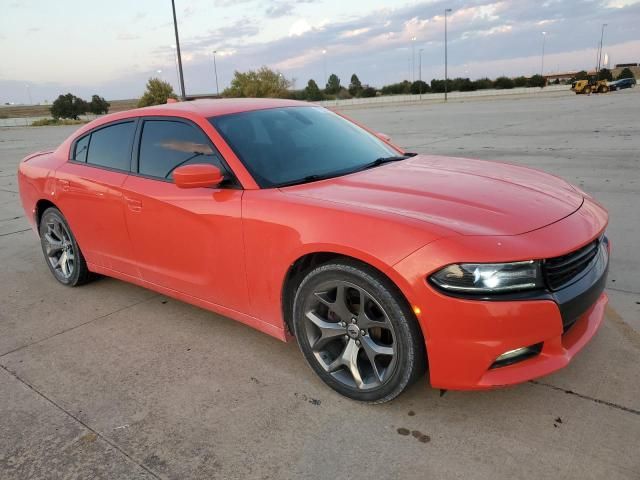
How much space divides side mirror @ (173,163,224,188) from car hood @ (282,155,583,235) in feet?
1.46

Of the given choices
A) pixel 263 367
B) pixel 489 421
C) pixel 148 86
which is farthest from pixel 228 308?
pixel 148 86

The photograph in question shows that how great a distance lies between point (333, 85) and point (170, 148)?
295ft

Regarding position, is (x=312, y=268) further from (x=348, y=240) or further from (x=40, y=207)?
(x=40, y=207)

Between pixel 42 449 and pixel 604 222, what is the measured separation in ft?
10.1

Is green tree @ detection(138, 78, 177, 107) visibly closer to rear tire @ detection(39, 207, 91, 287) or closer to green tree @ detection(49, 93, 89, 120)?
green tree @ detection(49, 93, 89, 120)

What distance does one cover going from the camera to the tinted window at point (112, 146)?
12.9 feet

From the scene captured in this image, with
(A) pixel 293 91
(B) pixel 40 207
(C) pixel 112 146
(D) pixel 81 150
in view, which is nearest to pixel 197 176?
(C) pixel 112 146

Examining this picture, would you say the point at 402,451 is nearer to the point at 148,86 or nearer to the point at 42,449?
the point at 42,449

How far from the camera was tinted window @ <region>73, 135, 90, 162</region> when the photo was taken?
14.4 feet

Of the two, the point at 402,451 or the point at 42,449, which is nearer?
the point at 402,451

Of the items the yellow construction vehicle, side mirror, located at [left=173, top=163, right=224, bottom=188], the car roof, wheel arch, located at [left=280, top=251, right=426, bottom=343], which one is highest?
the yellow construction vehicle

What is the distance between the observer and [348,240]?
8.23 ft

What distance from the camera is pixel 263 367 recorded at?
10.5ft

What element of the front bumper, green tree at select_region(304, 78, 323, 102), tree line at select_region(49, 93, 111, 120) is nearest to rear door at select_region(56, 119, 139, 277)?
the front bumper
